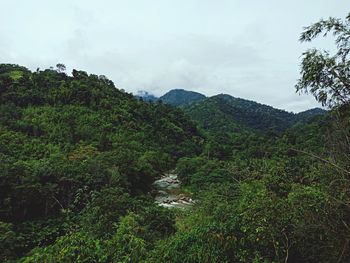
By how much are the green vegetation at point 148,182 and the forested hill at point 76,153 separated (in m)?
0.13

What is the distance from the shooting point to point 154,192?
115 feet

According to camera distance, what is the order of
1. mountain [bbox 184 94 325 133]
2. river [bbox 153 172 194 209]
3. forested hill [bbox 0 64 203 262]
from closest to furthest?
forested hill [bbox 0 64 203 262]
river [bbox 153 172 194 209]
mountain [bbox 184 94 325 133]

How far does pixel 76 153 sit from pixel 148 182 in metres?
8.62

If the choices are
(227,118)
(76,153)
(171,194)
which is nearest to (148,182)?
(171,194)

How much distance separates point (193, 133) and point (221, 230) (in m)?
58.6

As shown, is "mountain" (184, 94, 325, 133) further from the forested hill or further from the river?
the river

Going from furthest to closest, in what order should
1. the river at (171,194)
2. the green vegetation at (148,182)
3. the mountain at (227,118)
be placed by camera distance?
the mountain at (227,118) < the river at (171,194) < the green vegetation at (148,182)

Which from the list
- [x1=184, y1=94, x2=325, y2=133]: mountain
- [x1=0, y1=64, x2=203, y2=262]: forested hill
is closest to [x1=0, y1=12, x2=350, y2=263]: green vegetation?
[x1=0, y1=64, x2=203, y2=262]: forested hill

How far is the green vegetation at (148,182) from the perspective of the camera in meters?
6.77

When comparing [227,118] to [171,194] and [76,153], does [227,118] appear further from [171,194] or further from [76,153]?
[76,153]

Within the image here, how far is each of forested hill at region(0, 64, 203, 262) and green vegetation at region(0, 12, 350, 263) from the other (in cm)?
13

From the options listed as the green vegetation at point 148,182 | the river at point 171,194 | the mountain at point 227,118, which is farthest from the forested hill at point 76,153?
the mountain at point 227,118

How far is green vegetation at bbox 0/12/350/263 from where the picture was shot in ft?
22.2

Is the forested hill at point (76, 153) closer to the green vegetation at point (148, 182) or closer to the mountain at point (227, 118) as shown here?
the green vegetation at point (148, 182)
